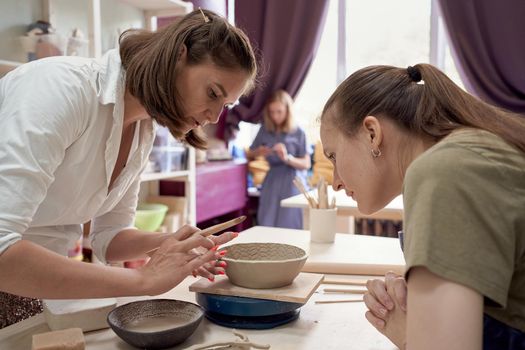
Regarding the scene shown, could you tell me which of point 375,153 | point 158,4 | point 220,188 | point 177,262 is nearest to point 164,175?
point 220,188

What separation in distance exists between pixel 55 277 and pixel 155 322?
0.22 m

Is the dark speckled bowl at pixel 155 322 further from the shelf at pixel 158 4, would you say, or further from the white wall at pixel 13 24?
the shelf at pixel 158 4

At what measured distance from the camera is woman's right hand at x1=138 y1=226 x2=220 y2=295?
1.04 meters

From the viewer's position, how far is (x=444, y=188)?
0.67m

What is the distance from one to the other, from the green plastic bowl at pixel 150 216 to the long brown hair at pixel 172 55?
1.82 meters

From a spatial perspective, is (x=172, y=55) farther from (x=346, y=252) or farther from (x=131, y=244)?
(x=346, y=252)

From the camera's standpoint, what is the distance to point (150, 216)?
3045 millimetres

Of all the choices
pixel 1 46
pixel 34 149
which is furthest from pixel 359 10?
pixel 34 149

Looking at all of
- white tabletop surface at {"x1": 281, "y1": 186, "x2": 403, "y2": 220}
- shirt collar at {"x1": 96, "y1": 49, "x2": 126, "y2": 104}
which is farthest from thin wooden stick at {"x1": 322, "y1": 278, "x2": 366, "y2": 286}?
white tabletop surface at {"x1": 281, "y1": 186, "x2": 403, "y2": 220}

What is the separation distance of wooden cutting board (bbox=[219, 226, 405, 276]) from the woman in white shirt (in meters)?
0.41

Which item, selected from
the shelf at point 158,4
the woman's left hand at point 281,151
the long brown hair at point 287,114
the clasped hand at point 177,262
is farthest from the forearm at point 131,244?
the long brown hair at point 287,114

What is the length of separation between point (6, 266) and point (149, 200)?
101 inches

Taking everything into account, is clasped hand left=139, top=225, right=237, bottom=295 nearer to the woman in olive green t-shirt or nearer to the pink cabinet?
the woman in olive green t-shirt

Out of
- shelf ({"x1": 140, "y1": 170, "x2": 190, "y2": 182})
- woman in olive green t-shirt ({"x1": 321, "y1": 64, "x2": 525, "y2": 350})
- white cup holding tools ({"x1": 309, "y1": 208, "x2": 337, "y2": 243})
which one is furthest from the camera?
shelf ({"x1": 140, "y1": 170, "x2": 190, "y2": 182})
